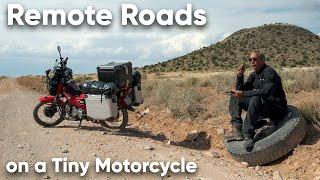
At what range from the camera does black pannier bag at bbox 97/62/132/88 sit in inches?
446

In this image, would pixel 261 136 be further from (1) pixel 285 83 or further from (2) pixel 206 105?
(1) pixel 285 83

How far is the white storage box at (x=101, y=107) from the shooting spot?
1119cm

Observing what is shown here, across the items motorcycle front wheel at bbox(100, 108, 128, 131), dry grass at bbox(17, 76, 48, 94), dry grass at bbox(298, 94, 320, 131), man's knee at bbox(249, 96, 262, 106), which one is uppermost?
man's knee at bbox(249, 96, 262, 106)

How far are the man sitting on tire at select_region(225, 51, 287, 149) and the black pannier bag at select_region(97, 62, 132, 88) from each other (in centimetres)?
257

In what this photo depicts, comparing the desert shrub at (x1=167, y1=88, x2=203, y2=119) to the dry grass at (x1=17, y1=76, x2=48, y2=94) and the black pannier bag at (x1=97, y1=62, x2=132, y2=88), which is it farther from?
the dry grass at (x1=17, y1=76, x2=48, y2=94)

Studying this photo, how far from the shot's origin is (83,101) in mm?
12070

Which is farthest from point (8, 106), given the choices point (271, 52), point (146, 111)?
point (271, 52)

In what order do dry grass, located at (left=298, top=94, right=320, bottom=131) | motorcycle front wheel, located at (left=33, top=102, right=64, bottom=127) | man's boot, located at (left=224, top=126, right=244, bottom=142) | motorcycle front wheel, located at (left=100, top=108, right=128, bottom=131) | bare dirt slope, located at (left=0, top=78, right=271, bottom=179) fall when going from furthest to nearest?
motorcycle front wheel, located at (left=33, top=102, right=64, bottom=127) → motorcycle front wheel, located at (left=100, top=108, right=128, bottom=131) → dry grass, located at (left=298, top=94, right=320, bottom=131) → man's boot, located at (left=224, top=126, right=244, bottom=142) → bare dirt slope, located at (left=0, top=78, right=271, bottom=179)

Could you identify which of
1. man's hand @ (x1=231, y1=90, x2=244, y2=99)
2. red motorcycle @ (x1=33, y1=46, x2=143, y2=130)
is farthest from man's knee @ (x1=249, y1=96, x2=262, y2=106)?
red motorcycle @ (x1=33, y1=46, x2=143, y2=130)

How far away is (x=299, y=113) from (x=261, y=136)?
→ 791 mm

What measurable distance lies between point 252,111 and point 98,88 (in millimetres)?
3492

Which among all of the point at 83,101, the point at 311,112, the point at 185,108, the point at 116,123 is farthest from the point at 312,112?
the point at 83,101

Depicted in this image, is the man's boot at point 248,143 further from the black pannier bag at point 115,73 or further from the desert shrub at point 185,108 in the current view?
the desert shrub at point 185,108

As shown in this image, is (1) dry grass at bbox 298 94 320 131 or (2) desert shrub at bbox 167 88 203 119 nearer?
(1) dry grass at bbox 298 94 320 131
